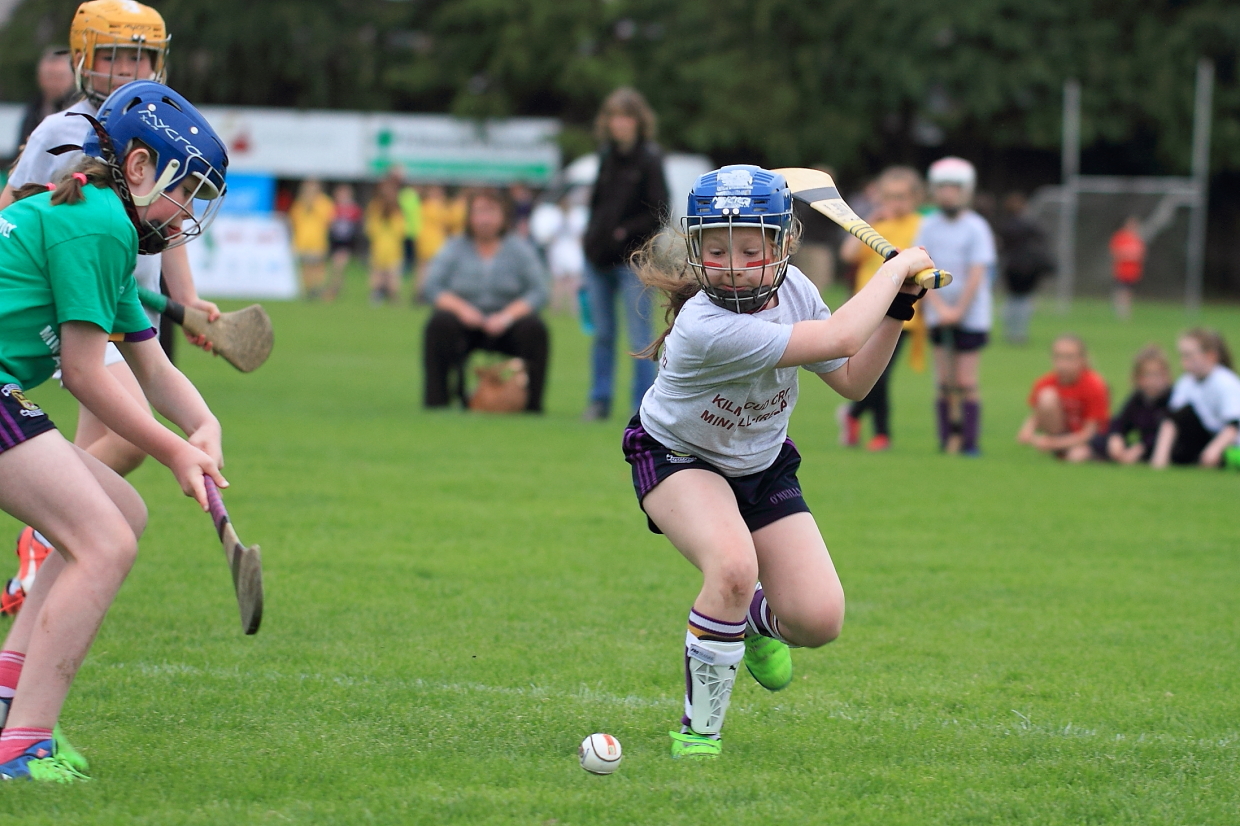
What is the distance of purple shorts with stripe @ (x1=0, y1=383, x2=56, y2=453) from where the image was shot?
11.8ft

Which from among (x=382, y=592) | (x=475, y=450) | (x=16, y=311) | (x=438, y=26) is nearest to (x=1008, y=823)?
(x=16, y=311)

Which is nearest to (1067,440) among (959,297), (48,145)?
(959,297)

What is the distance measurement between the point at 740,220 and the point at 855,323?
Result: 1.36ft

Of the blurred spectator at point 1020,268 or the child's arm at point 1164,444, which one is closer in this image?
the child's arm at point 1164,444

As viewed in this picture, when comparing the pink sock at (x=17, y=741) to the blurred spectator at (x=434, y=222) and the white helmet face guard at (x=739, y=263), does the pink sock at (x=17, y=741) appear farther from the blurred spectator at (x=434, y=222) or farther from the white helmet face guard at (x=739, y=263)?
the blurred spectator at (x=434, y=222)

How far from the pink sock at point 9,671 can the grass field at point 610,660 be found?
10.5 inches

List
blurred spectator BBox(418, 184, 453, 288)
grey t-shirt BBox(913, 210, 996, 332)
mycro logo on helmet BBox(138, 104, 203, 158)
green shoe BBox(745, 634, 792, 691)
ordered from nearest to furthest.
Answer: mycro logo on helmet BBox(138, 104, 203, 158), green shoe BBox(745, 634, 792, 691), grey t-shirt BBox(913, 210, 996, 332), blurred spectator BBox(418, 184, 453, 288)

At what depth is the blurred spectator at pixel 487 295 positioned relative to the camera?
11.8m

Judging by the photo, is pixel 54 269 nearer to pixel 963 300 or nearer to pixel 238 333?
pixel 238 333

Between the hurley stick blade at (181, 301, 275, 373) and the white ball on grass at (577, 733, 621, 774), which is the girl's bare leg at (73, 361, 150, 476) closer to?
the hurley stick blade at (181, 301, 275, 373)

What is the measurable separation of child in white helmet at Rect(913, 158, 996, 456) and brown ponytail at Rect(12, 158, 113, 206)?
7470 millimetres

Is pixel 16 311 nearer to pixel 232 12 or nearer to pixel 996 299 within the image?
pixel 996 299

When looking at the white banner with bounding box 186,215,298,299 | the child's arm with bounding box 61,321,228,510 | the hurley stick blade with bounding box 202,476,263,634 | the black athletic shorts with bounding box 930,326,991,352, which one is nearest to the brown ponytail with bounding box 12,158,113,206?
the child's arm with bounding box 61,321,228,510

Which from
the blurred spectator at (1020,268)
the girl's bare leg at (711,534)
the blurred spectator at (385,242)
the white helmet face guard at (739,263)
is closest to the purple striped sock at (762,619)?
the girl's bare leg at (711,534)
